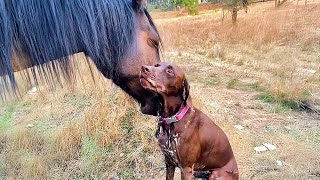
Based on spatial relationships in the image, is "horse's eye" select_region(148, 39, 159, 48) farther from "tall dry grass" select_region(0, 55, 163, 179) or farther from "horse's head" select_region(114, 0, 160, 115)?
"tall dry grass" select_region(0, 55, 163, 179)

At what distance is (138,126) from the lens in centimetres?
323

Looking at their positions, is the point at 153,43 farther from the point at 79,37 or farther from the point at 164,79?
the point at 79,37

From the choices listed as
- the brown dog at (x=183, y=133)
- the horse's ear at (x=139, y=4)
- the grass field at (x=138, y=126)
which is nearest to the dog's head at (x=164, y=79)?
the brown dog at (x=183, y=133)

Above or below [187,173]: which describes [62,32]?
above

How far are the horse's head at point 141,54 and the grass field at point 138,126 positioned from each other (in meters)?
0.31

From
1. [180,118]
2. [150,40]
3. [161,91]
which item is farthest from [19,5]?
[180,118]

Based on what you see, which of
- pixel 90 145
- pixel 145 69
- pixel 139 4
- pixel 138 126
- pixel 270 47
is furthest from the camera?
pixel 270 47

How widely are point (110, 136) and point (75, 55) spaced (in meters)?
1.37

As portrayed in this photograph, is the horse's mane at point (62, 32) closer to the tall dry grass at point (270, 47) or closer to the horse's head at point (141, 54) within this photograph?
the horse's head at point (141, 54)

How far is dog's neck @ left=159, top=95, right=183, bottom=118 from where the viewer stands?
1832 millimetres

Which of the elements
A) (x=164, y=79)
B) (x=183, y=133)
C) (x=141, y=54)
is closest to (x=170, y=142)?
(x=183, y=133)

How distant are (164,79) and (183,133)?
1.00 ft

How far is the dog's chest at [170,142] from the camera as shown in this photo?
1864 millimetres

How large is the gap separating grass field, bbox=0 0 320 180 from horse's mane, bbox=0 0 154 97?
0.23 meters
